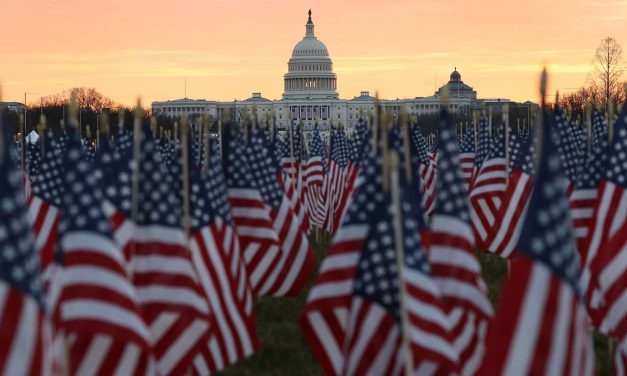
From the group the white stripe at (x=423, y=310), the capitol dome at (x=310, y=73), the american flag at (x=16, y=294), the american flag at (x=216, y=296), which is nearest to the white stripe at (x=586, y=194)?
the american flag at (x=216, y=296)

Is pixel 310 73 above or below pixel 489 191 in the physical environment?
above

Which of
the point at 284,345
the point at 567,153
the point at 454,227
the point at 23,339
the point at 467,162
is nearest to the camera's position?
the point at 23,339

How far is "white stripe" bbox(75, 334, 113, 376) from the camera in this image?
787 cm

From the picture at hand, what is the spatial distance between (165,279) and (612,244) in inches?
146

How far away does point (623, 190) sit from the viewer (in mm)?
10461

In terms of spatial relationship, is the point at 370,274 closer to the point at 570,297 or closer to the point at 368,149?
the point at 570,297

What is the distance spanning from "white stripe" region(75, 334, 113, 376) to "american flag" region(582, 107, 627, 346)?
13.6 ft

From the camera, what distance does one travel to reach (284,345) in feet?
49.1

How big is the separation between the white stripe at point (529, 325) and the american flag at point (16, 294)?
262 cm

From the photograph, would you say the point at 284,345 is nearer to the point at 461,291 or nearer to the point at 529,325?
the point at 461,291

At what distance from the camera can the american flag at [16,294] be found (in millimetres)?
6680

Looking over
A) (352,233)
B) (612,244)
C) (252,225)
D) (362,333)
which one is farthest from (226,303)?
(252,225)

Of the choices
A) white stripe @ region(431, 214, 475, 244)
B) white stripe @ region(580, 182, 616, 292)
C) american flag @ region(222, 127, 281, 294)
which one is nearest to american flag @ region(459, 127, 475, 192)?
american flag @ region(222, 127, 281, 294)

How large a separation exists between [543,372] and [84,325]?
271 centimetres
